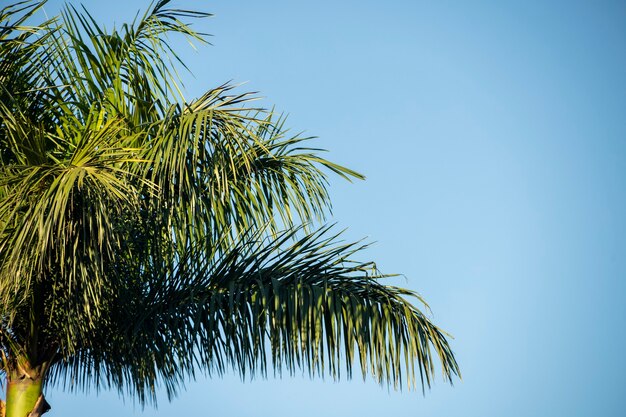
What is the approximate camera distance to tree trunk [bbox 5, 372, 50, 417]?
5.78 m

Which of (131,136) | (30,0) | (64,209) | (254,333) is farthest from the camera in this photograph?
(30,0)

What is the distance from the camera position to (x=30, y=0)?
263 inches

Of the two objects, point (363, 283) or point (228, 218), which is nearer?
point (363, 283)

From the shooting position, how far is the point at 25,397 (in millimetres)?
5789

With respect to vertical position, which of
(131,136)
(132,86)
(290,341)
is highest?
(132,86)

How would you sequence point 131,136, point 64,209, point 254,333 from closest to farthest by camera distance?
point 64,209
point 254,333
point 131,136

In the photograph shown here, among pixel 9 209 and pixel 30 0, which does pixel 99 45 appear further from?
pixel 9 209

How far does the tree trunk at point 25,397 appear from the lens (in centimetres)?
578

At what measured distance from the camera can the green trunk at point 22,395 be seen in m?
5.77

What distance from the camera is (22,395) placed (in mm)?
5793

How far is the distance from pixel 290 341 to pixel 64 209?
1.60 meters

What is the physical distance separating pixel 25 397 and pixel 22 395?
0.08 feet

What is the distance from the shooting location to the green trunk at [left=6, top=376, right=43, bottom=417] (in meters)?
5.77

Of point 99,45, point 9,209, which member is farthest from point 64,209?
point 99,45
